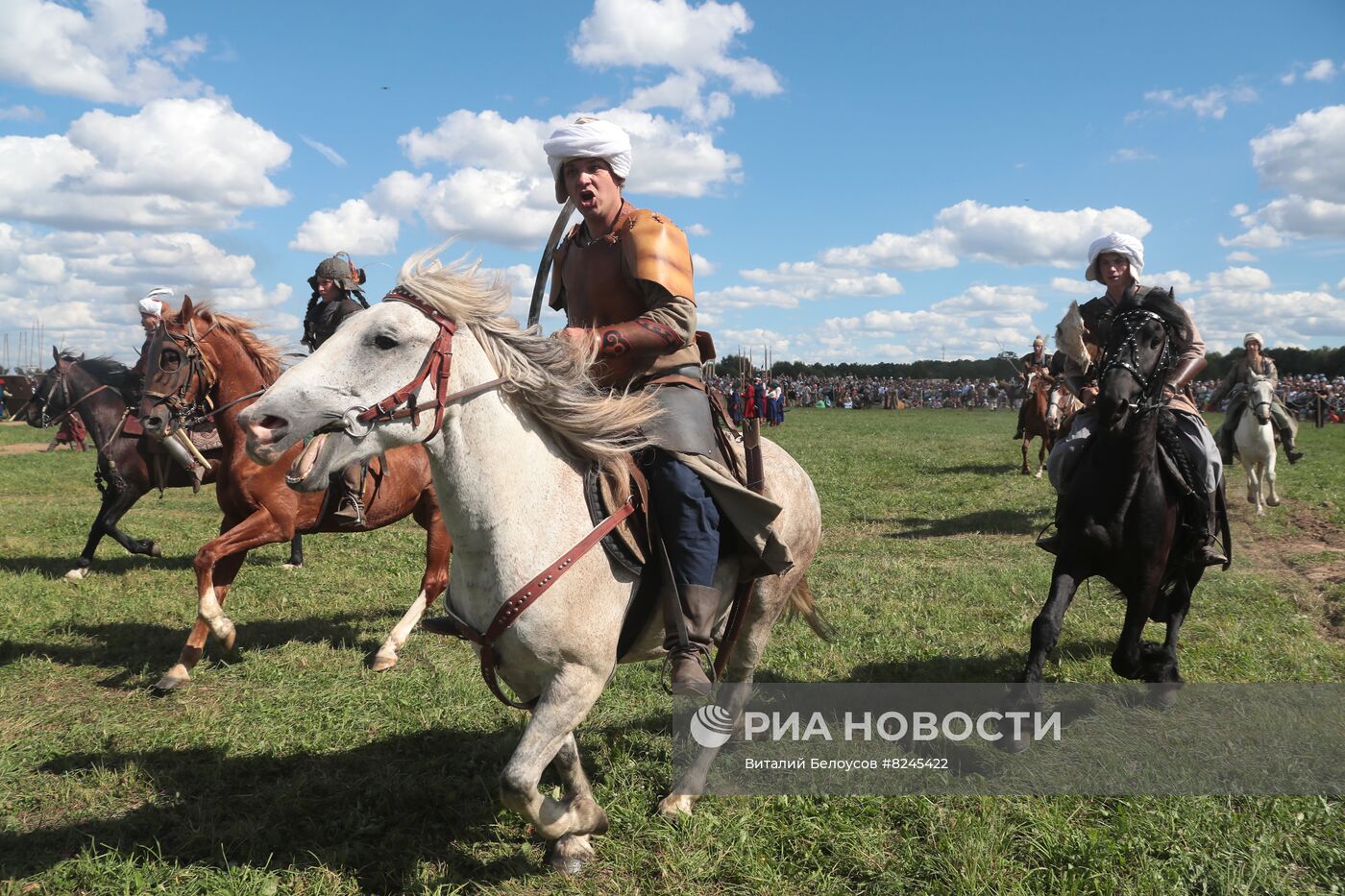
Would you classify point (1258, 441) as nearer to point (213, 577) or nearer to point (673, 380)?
point (673, 380)

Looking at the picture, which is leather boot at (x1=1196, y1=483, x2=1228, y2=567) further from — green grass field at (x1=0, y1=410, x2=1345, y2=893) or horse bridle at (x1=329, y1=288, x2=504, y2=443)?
horse bridle at (x1=329, y1=288, x2=504, y2=443)

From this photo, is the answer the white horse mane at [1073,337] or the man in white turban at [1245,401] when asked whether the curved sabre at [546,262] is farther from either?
the man in white turban at [1245,401]

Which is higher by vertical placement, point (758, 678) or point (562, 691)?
point (562, 691)

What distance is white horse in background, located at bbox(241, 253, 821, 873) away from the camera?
9.52 ft

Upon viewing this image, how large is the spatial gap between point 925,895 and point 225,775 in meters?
3.53

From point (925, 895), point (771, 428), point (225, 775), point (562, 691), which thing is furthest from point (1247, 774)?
point (771, 428)

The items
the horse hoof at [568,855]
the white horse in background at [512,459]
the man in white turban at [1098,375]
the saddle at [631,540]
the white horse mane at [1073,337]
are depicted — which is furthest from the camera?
the white horse mane at [1073,337]

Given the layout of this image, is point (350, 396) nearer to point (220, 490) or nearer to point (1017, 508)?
point (220, 490)

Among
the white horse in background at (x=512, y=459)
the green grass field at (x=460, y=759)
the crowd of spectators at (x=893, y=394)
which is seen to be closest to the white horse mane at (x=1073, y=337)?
the green grass field at (x=460, y=759)

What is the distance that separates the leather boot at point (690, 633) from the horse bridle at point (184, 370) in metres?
4.68

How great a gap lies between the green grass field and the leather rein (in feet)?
3.84

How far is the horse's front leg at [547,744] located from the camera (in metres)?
3.09

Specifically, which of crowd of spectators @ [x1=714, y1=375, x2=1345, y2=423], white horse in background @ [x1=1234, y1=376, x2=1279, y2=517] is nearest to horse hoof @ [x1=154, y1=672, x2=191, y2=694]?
white horse in background @ [x1=1234, y1=376, x2=1279, y2=517]

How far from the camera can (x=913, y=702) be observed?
5379 mm
